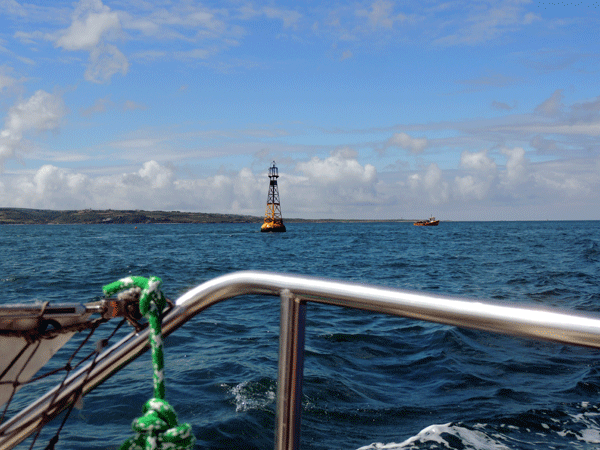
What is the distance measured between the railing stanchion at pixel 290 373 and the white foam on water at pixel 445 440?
3998 mm

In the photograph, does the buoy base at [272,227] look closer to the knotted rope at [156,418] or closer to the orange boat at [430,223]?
the orange boat at [430,223]

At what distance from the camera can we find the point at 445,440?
4879mm

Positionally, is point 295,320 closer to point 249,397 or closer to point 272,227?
point 249,397

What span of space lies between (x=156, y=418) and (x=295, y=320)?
0.40 m

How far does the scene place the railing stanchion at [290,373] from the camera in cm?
121

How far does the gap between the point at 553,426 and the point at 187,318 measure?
527cm

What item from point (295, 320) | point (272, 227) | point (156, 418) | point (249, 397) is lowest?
point (249, 397)

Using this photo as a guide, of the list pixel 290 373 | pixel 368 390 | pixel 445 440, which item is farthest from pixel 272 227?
pixel 290 373

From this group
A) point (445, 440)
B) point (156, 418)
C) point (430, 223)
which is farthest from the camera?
point (430, 223)

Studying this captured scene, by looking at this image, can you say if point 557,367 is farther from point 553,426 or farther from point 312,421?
point 312,421

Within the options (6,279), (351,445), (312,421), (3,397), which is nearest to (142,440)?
(3,397)

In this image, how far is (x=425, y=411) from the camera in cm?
558

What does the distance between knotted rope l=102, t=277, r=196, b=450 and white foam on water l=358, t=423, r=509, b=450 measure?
415 centimetres

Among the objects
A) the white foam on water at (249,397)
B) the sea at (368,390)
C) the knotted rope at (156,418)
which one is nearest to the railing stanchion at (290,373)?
the knotted rope at (156,418)
